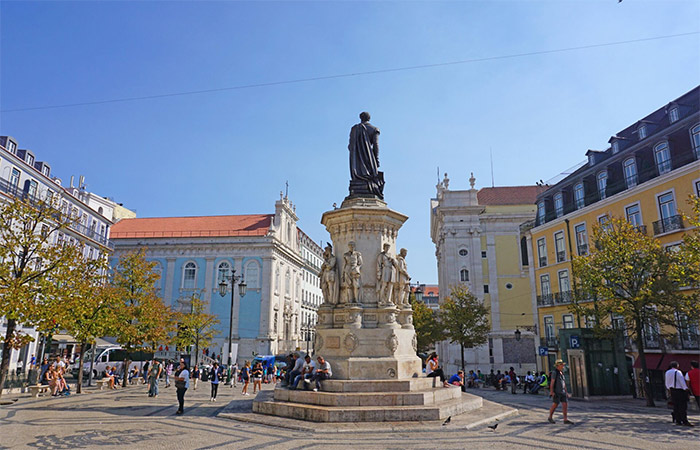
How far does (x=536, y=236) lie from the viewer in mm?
34438

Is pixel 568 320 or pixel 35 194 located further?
pixel 568 320

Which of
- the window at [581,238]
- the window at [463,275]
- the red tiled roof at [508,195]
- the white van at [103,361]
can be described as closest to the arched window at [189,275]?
the white van at [103,361]

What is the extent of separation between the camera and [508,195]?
56.3 meters

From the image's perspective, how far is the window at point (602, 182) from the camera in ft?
92.2

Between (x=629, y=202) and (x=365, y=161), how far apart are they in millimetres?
→ 19121

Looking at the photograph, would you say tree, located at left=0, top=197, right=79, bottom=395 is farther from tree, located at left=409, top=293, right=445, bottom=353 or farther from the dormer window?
tree, located at left=409, top=293, right=445, bottom=353

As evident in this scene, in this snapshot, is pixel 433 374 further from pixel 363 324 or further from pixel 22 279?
pixel 22 279

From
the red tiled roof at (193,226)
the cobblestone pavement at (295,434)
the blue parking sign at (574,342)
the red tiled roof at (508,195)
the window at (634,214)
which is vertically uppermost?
the red tiled roof at (508,195)

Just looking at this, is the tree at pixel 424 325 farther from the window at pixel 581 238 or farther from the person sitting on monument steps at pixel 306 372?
the person sitting on monument steps at pixel 306 372

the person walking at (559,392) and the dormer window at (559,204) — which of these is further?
the dormer window at (559,204)

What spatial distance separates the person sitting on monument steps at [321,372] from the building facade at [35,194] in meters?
15.7

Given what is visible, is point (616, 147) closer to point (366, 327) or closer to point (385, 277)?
point (385, 277)

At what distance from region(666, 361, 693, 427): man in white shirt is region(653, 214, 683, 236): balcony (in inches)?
578

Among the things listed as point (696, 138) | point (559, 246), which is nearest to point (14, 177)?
point (559, 246)
